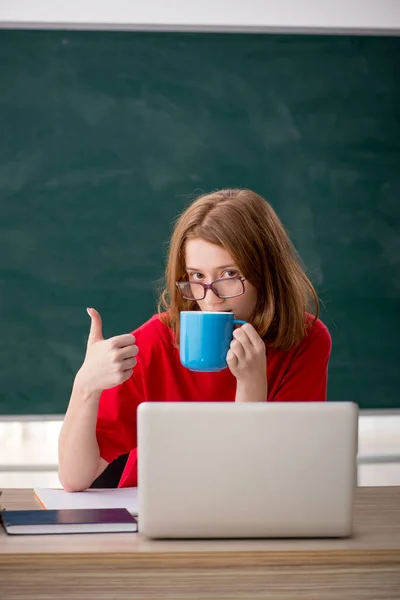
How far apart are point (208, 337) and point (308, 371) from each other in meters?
0.43

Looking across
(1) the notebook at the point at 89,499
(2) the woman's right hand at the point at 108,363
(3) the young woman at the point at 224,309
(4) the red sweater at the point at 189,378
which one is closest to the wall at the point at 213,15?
(3) the young woman at the point at 224,309

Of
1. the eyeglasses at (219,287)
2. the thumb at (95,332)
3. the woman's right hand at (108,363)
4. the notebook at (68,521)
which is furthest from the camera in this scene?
the eyeglasses at (219,287)

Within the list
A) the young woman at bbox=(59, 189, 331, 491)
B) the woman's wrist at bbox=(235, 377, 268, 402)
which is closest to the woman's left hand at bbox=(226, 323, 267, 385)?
the woman's wrist at bbox=(235, 377, 268, 402)

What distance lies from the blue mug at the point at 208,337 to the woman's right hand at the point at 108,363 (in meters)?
0.09

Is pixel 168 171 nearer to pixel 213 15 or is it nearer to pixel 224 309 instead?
pixel 213 15

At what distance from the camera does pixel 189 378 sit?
1696mm

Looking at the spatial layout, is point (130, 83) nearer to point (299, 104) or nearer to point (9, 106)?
point (9, 106)

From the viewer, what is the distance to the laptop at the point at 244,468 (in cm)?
94

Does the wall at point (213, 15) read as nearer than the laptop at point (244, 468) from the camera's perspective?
No

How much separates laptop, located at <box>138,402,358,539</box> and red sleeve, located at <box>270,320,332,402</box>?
2.11 ft

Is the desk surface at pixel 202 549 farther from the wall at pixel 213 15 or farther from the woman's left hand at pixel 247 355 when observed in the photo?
the wall at pixel 213 15

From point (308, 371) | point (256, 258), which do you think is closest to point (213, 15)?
point (256, 258)

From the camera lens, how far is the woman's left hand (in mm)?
1312

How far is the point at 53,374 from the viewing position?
3578 millimetres
